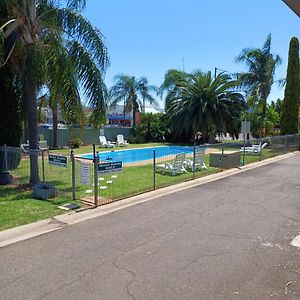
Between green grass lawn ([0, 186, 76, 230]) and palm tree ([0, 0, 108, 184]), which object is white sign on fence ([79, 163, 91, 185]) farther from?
palm tree ([0, 0, 108, 184])

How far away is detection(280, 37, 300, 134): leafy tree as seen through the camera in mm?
30953

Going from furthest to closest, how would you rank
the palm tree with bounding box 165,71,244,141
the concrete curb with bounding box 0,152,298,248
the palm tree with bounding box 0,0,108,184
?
the palm tree with bounding box 165,71,244,141 < the palm tree with bounding box 0,0,108,184 < the concrete curb with bounding box 0,152,298,248

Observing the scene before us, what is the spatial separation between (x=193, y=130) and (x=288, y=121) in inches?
323

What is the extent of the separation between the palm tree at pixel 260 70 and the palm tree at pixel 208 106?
9.63ft

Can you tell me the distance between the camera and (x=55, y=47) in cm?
1192

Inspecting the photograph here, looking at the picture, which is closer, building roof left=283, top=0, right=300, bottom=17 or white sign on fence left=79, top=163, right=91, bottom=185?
building roof left=283, top=0, right=300, bottom=17

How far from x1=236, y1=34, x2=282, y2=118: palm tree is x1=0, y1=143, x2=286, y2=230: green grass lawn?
860 inches

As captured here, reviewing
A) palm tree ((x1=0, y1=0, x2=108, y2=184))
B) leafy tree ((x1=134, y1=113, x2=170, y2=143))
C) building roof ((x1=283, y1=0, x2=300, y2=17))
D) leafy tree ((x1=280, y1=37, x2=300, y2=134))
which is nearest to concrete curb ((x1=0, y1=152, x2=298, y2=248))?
palm tree ((x1=0, y1=0, x2=108, y2=184))

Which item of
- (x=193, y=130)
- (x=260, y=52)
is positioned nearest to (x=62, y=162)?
(x=193, y=130)

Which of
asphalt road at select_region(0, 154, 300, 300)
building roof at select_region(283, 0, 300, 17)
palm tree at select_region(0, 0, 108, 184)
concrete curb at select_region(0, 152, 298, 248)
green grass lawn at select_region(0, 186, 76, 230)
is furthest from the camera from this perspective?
palm tree at select_region(0, 0, 108, 184)

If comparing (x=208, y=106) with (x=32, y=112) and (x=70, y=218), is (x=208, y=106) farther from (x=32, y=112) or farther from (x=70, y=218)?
(x=70, y=218)

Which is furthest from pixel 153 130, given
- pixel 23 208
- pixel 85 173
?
pixel 23 208

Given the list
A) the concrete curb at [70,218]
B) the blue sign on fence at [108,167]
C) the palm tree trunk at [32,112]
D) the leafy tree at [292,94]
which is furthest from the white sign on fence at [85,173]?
the leafy tree at [292,94]

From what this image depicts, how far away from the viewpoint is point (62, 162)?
10781 millimetres
